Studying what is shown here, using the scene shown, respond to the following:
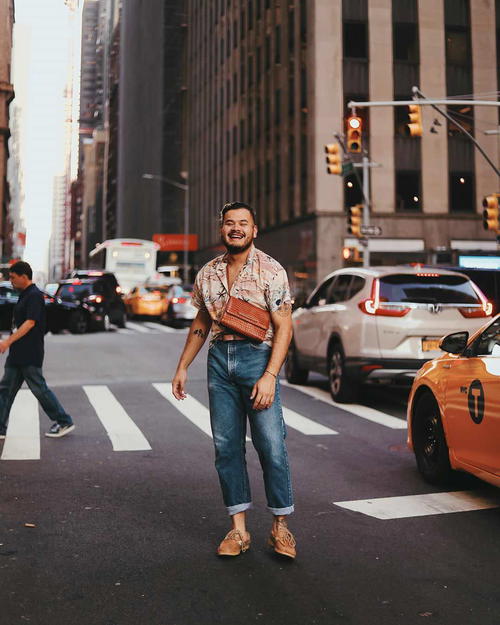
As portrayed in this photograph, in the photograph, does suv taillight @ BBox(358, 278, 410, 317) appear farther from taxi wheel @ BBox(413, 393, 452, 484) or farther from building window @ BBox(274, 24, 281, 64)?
building window @ BBox(274, 24, 281, 64)

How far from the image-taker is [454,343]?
591 cm

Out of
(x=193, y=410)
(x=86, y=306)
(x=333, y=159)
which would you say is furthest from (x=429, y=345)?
(x=86, y=306)

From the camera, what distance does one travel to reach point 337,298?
11203mm

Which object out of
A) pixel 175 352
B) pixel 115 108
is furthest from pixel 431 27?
pixel 115 108

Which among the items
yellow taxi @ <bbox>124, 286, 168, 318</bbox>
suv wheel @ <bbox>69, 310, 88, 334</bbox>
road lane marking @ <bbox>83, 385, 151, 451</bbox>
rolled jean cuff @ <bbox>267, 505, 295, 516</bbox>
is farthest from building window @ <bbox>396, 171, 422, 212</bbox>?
rolled jean cuff @ <bbox>267, 505, 295, 516</bbox>

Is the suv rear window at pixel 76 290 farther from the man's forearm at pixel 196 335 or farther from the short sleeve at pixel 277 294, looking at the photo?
the short sleeve at pixel 277 294

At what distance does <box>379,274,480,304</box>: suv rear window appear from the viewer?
10.0m

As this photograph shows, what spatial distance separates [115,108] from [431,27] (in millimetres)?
101245

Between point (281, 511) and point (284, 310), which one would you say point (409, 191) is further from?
point (281, 511)

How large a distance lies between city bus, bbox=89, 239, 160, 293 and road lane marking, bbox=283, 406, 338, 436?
3080 cm

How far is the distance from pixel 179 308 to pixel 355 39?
18.7 meters

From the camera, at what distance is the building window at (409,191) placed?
38.9 m

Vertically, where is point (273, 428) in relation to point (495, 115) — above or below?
below

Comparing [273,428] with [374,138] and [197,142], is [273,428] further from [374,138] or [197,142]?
[197,142]
